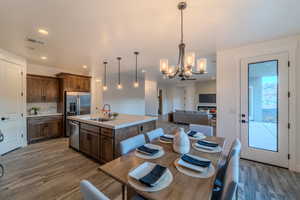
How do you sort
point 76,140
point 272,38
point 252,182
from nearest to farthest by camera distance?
point 252,182, point 272,38, point 76,140

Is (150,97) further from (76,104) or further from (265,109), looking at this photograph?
(265,109)

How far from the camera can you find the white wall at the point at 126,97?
6.19m

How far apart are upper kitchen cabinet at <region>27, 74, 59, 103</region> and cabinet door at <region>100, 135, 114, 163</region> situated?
10.4 feet

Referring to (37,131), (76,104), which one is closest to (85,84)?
(76,104)

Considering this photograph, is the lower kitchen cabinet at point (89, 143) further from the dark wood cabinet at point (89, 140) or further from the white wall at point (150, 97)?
the white wall at point (150, 97)

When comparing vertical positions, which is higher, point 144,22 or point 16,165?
point 144,22

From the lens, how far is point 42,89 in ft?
14.2

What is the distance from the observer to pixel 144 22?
2.03 m

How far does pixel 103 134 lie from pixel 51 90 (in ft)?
10.8

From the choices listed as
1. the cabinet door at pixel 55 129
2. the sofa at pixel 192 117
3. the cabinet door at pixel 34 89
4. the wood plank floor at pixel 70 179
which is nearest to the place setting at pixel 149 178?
the wood plank floor at pixel 70 179

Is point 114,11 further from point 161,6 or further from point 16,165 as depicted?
point 16,165

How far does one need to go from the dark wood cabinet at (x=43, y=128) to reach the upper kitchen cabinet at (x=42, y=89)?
665 millimetres

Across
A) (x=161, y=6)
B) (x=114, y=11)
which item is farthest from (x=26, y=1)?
(x=161, y=6)

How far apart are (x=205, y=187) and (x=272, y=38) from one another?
3.16 meters
